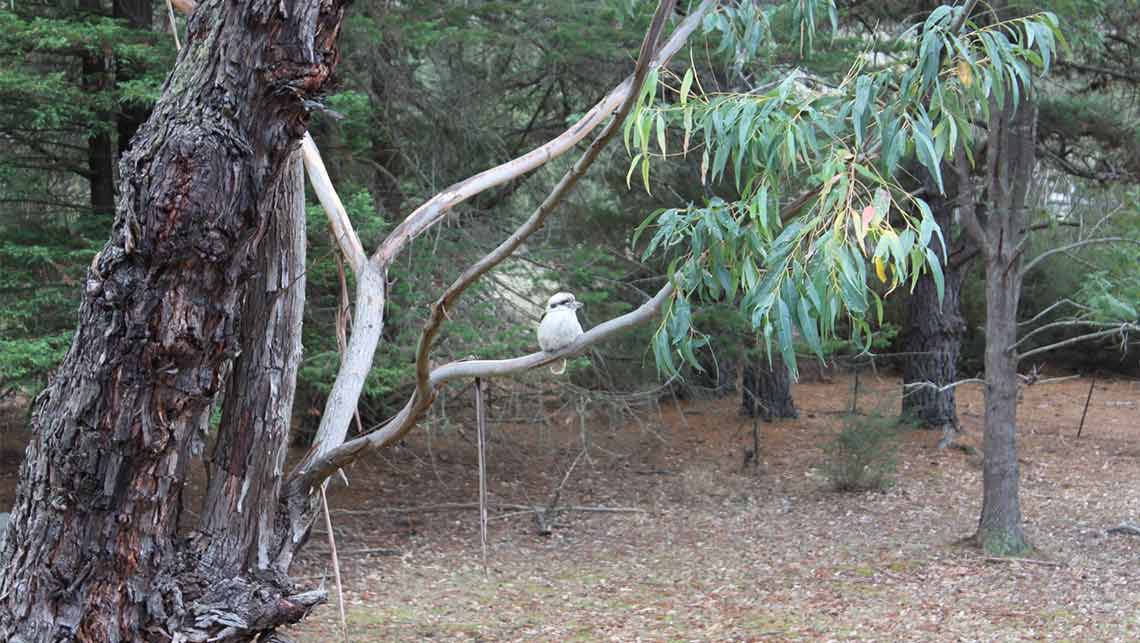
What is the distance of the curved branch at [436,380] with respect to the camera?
11.6 ft

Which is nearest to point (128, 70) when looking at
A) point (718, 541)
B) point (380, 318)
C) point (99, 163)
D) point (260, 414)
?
point (99, 163)

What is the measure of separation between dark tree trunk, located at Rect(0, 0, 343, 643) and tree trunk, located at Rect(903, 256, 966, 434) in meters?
8.93

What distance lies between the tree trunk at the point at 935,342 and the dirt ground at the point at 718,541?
443mm

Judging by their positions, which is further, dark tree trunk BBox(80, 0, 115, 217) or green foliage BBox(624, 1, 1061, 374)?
dark tree trunk BBox(80, 0, 115, 217)

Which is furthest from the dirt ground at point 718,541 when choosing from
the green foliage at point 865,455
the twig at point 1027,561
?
the green foliage at point 865,455

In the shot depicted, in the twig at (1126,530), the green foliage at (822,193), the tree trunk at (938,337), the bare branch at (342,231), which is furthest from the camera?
the tree trunk at (938,337)

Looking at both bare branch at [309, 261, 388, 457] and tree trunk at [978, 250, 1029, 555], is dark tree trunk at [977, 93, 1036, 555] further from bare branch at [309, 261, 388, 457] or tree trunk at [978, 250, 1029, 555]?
bare branch at [309, 261, 388, 457]

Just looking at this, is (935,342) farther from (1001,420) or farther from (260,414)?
(260,414)

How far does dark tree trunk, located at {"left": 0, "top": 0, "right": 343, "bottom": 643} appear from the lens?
3098mm

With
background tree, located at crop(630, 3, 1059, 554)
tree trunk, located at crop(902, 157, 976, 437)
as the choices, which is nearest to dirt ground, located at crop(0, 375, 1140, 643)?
tree trunk, located at crop(902, 157, 976, 437)

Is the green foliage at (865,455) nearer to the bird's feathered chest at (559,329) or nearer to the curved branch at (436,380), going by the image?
the bird's feathered chest at (559,329)

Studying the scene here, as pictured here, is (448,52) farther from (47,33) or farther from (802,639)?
(802,639)

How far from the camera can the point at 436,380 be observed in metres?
3.67

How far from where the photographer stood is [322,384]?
689 cm
